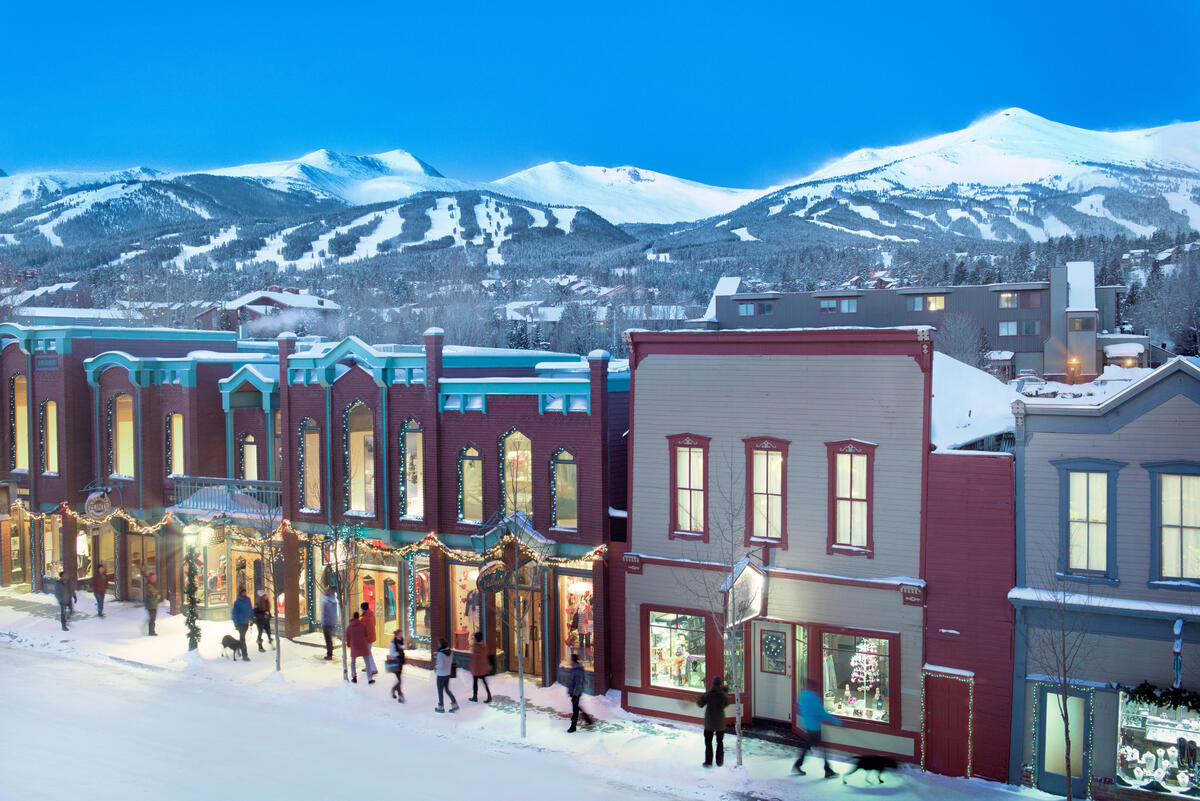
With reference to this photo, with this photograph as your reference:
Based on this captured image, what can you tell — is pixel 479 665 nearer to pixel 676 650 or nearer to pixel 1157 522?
pixel 676 650

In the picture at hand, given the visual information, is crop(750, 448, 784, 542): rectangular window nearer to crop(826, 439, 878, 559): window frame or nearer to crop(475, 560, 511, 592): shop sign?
crop(826, 439, 878, 559): window frame

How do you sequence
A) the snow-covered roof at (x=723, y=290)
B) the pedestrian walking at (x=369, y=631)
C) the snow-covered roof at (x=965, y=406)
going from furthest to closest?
the snow-covered roof at (x=723, y=290) < the pedestrian walking at (x=369, y=631) < the snow-covered roof at (x=965, y=406)

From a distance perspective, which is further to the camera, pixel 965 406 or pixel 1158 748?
pixel 965 406

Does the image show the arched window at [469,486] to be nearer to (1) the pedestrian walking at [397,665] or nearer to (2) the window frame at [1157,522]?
(1) the pedestrian walking at [397,665]

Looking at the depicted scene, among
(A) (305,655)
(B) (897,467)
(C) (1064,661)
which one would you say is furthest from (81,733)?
(C) (1064,661)

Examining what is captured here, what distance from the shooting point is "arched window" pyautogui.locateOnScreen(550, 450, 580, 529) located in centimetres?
2138

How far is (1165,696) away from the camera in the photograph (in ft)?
48.1

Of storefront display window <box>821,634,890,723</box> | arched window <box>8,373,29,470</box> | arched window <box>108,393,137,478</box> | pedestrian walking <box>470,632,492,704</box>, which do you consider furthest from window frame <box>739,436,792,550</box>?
arched window <box>8,373,29,470</box>

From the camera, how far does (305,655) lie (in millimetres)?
23594

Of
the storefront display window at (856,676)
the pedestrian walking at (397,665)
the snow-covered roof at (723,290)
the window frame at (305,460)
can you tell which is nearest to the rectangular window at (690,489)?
the storefront display window at (856,676)

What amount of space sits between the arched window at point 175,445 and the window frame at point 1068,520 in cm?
2331

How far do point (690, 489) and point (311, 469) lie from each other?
11293 mm

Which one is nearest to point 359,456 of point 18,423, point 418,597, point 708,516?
point 418,597

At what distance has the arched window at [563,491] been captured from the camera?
2138cm
